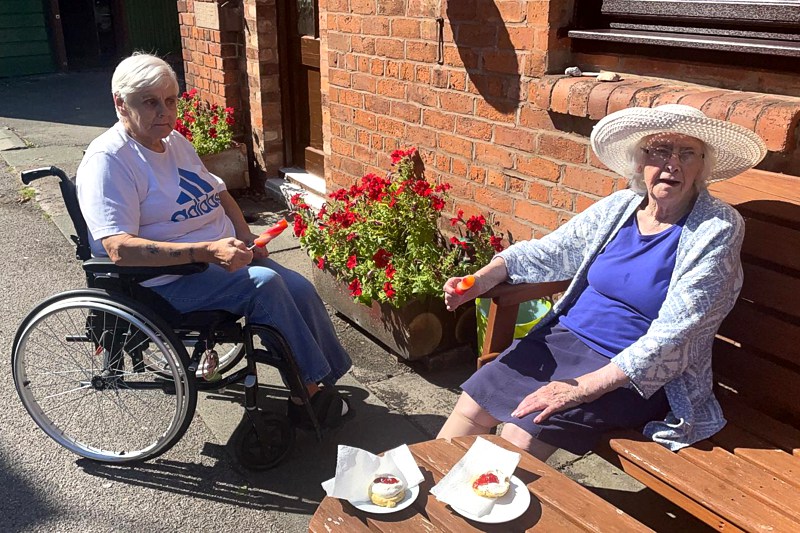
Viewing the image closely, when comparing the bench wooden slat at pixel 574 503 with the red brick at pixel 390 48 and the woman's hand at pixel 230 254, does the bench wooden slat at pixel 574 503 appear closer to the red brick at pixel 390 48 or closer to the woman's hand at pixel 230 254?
the woman's hand at pixel 230 254

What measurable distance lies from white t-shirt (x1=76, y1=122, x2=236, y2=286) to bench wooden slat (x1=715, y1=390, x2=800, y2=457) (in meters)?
1.96

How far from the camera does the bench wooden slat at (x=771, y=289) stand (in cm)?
216

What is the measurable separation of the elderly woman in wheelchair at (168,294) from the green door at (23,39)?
42.6ft

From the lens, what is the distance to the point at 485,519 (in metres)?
1.69

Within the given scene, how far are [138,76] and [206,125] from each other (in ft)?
11.5

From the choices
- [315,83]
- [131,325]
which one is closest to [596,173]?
[131,325]

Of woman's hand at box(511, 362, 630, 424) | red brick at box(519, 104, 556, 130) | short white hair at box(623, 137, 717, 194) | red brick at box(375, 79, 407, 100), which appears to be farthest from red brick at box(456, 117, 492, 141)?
woman's hand at box(511, 362, 630, 424)

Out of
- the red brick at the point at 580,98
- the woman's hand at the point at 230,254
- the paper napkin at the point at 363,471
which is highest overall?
the red brick at the point at 580,98

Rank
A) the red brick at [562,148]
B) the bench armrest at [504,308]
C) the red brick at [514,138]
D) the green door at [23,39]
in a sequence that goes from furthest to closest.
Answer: the green door at [23,39]
the red brick at [514,138]
the red brick at [562,148]
the bench armrest at [504,308]

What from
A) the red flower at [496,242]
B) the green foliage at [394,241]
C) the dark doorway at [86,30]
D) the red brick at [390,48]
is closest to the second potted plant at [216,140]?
the red brick at [390,48]

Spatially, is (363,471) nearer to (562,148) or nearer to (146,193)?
(146,193)

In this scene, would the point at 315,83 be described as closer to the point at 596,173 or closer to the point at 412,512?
the point at 596,173

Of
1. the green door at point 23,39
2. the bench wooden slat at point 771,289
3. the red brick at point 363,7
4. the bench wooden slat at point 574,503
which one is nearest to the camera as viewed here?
the bench wooden slat at point 574,503

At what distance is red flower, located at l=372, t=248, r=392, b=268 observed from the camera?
3330 mm
